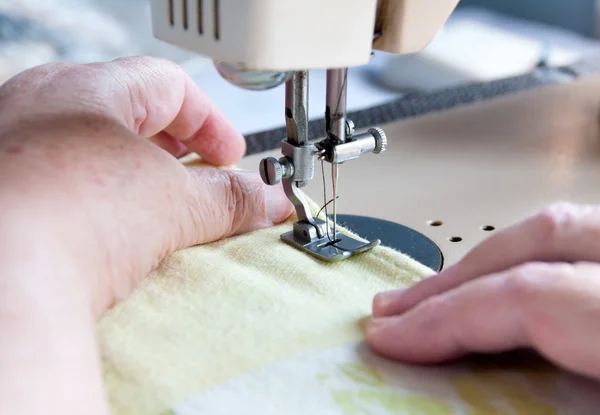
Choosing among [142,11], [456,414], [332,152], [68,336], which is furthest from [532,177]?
[142,11]

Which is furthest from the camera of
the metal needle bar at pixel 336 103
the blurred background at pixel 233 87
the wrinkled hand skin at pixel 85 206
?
the blurred background at pixel 233 87

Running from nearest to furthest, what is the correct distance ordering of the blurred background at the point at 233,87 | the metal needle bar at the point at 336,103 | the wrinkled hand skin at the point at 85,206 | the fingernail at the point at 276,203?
the wrinkled hand skin at the point at 85,206 → the metal needle bar at the point at 336,103 → the fingernail at the point at 276,203 → the blurred background at the point at 233,87

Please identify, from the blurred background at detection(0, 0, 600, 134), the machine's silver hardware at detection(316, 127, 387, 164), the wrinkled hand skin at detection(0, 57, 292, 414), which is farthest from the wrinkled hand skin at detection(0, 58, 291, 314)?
the blurred background at detection(0, 0, 600, 134)

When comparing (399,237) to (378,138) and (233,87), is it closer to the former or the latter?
(378,138)

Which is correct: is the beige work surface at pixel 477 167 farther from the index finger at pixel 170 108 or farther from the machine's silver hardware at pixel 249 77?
the machine's silver hardware at pixel 249 77

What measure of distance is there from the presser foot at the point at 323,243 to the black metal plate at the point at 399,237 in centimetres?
4

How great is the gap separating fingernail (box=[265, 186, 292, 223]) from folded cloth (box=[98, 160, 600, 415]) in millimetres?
93

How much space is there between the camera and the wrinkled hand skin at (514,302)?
0.42m

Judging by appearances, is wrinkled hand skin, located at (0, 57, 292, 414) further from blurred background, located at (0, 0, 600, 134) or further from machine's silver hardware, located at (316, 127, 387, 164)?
blurred background, located at (0, 0, 600, 134)

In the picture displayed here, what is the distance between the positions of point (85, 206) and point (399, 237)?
12.2 inches

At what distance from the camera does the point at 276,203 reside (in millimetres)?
686

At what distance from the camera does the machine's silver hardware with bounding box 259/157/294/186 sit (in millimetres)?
600

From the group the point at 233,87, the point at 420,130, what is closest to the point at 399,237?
the point at 420,130

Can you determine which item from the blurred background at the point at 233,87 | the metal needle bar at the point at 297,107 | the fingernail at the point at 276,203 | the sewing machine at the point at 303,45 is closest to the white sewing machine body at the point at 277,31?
the sewing machine at the point at 303,45
